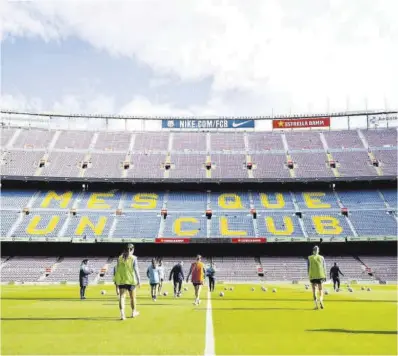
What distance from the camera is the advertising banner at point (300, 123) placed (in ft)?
227

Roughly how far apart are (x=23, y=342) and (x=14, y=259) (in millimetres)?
43082

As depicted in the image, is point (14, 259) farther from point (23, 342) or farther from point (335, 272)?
point (23, 342)

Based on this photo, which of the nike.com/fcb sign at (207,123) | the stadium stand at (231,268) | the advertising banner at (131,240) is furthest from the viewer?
the nike.com/fcb sign at (207,123)

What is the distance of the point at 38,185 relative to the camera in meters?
59.5

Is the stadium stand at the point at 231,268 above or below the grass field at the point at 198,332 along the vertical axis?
above

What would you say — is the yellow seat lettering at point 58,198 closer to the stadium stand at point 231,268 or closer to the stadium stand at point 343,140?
the stadium stand at point 231,268

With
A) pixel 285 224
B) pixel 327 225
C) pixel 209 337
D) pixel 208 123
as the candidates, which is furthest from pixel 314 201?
pixel 209 337

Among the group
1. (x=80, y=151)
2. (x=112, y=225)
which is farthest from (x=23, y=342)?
(x=80, y=151)

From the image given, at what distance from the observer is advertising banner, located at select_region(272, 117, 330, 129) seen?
6931cm

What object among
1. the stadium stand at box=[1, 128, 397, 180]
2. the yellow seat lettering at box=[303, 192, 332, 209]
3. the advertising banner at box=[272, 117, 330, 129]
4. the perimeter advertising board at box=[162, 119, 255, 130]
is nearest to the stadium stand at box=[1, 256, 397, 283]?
the yellow seat lettering at box=[303, 192, 332, 209]

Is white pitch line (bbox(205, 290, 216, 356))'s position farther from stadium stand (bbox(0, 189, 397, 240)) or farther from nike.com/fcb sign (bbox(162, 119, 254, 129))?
nike.com/fcb sign (bbox(162, 119, 254, 129))

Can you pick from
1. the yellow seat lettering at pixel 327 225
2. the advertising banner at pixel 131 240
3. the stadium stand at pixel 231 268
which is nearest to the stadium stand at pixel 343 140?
the yellow seat lettering at pixel 327 225

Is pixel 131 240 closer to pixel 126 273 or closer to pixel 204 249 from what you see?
pixel 204 249

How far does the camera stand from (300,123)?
228ft
